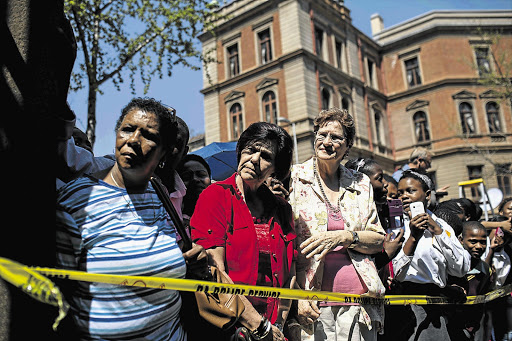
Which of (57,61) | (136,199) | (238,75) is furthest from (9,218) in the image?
(238,75)

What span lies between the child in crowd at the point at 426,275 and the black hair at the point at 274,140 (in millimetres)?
1331

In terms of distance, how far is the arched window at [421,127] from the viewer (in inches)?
1246

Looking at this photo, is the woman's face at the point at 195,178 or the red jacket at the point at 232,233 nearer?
the red jacket at the point at 232,233

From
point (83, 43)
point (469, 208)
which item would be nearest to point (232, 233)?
point (469, 208)

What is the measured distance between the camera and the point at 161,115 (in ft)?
7.07

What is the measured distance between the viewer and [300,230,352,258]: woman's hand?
2762 millimetres

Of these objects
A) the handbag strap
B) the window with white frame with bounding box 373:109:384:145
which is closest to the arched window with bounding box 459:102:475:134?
the window with white frame with bounding box 373:109:384:145

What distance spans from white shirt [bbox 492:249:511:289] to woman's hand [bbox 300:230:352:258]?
3375 millimetres

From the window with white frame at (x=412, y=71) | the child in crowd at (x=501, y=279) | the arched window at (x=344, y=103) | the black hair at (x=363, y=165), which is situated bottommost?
the child in crowd at (x=501, y=279)

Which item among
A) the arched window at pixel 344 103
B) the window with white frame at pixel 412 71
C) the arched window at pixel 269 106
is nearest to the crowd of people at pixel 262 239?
the arched window at pixel 269 106

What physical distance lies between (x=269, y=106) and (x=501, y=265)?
2204cm

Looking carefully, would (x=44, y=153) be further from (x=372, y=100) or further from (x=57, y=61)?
(x=372, y=100)

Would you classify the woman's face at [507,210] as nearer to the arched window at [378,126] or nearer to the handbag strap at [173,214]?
the handbag strap at [173,214]

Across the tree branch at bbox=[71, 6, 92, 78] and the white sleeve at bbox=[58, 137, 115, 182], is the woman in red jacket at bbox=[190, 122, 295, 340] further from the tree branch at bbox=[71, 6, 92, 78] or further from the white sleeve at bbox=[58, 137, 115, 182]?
the tree branch at bbox=[71, 6, 92, 78]
